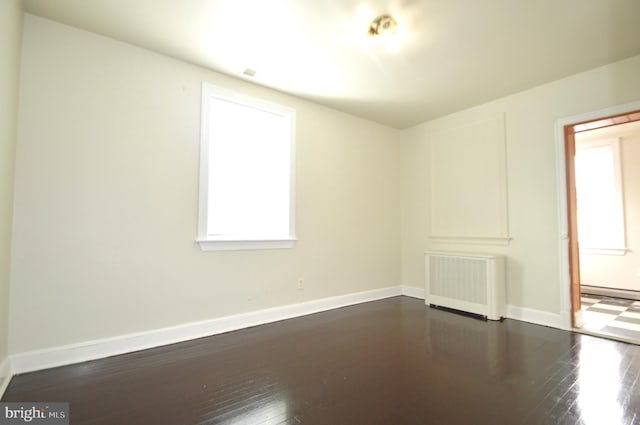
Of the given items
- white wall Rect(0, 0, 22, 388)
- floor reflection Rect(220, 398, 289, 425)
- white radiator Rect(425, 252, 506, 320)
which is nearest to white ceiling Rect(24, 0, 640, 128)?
white wall Rect(0, 0, 22, 388)

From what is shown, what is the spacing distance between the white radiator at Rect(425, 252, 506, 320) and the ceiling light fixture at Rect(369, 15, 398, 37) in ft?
8.76

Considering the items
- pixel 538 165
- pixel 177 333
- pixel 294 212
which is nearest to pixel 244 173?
pixel 294 212

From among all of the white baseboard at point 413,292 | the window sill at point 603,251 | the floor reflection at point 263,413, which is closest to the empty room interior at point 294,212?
the floor reflection at point 263,413

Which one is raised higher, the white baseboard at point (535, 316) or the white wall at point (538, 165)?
the white wall at point (538, 165)

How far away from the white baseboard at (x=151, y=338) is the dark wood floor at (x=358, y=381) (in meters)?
0.09

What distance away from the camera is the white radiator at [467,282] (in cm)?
353

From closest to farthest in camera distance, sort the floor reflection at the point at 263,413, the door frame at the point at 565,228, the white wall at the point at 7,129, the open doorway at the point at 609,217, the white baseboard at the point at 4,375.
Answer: the floor reflection at the point at 263,413, the white wall at the point at 7,129, the white baseboard at the point at 4,375, the door frame at the point at 565,228, the open doorway at the point at 609,217

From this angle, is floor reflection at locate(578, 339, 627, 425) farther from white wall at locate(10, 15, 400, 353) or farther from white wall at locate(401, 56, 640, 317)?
white wall at locate(10, 15, 400, 353)

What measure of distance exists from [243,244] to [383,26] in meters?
2.37

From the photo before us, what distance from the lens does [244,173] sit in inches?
132

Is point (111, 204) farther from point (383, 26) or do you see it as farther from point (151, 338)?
point (383, 26)

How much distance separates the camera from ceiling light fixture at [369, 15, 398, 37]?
2.30 meters

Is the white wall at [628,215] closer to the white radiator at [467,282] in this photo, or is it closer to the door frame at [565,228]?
the door frame at [565,228]

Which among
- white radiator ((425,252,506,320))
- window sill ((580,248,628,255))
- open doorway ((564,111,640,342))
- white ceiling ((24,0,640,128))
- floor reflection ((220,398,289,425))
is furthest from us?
window sill ((580,248,628,255))
